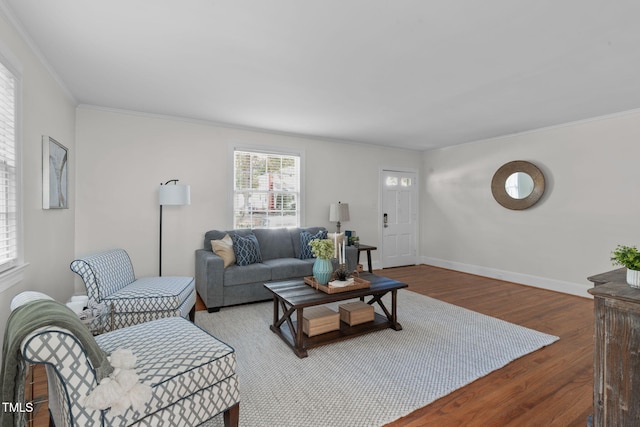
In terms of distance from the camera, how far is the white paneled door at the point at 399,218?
245 inches

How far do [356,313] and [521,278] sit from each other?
11.6ft

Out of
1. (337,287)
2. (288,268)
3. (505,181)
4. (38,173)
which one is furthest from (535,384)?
(38,173)

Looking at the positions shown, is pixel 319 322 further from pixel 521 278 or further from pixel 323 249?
pixel 521 278

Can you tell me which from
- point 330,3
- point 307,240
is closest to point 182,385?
point 330,3

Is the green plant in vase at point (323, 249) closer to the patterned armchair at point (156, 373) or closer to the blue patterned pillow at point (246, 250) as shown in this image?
the patterned armchair at point (156, 373)

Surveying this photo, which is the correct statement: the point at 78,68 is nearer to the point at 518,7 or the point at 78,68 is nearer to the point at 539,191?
the point at 518,7

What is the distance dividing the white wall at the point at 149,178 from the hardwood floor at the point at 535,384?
1083 mm

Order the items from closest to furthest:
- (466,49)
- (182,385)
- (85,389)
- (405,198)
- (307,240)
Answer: (85,389) < (182,385) < (466,49) < (307,240) < (405,198)

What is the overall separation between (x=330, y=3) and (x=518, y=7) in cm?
116

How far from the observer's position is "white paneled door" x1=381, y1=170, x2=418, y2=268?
622 cm

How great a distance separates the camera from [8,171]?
2035 mm

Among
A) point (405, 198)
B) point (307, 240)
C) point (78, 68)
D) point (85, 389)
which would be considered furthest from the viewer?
point (405, 198)

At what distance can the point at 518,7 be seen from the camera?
1.88m

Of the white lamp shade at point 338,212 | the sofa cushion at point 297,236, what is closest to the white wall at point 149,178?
the sofa cushion at point 297,236
